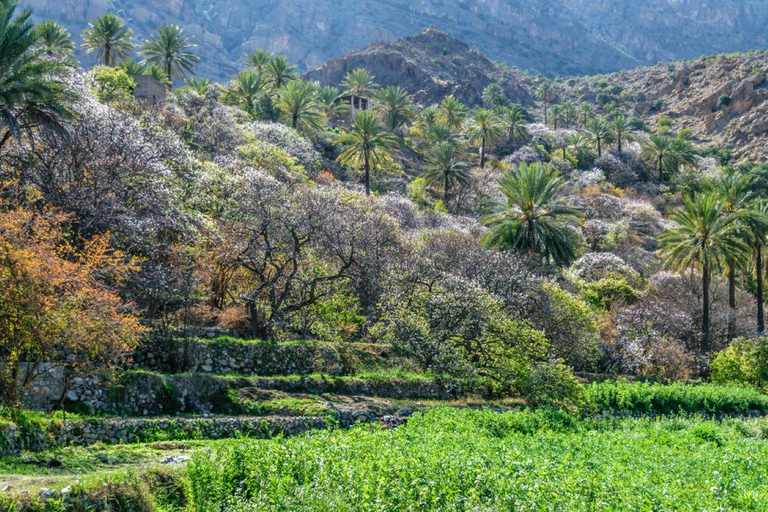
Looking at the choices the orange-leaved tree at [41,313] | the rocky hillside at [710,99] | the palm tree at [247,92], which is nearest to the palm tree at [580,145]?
the rocky hillside at [710,99]

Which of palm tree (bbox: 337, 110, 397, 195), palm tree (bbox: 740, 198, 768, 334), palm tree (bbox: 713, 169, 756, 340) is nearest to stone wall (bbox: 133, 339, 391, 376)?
palm tree (bbox: 713, 169, 756, 340)

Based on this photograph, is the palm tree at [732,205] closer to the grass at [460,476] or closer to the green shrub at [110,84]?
the grass at [460,476]

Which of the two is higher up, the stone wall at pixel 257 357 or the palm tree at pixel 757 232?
the palm tree at pixel 757 232

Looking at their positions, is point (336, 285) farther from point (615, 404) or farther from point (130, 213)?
point (615, 404)

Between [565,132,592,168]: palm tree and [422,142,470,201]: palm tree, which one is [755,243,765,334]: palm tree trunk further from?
[565,132,592,168]: palm tree

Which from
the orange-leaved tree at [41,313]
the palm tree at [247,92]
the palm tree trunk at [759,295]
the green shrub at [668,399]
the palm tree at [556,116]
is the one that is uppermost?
the palm tree at [556,116]

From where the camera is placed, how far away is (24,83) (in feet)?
67.2

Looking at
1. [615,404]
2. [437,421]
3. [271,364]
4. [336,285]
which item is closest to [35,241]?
[271,364]

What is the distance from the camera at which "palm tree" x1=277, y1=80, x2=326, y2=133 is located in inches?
2296

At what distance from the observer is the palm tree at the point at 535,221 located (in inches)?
1438

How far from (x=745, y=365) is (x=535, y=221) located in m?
13.5

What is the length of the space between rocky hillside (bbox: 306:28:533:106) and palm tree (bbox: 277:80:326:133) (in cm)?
6035

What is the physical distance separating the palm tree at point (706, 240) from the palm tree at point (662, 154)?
40.8 metres

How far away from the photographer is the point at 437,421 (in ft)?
56.3
